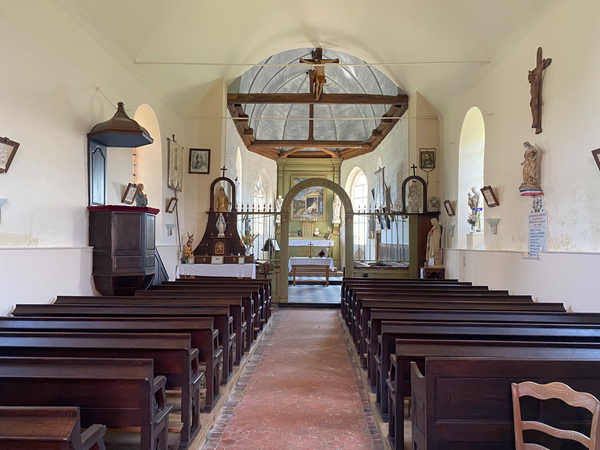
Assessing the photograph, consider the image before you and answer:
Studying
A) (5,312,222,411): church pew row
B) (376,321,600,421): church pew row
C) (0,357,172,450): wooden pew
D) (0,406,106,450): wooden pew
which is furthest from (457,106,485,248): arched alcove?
(0,406,106,450): wooden pew

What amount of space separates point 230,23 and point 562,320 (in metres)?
7.76

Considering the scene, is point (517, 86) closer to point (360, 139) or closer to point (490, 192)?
point (490, 192)

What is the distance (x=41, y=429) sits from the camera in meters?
1.60

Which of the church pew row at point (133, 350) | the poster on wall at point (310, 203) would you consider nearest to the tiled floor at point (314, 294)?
the poster on wall at point (310, 203)

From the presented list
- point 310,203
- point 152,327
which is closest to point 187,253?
point 152,327

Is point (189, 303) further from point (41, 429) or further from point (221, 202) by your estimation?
point (221, 202)

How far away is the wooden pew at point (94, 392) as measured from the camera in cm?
223

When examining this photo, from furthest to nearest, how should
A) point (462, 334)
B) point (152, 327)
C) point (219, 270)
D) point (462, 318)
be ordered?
point (219, 270) < point (462, 318) < point (152, 327) < point (462, 334)

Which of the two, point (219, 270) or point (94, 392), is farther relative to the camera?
point (219, 270)

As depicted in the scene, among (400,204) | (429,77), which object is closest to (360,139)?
(400,204)

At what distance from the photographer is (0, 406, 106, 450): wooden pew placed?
1561 millimetres

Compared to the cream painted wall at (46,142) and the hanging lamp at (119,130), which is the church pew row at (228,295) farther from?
the hanging lamp at (119,130)

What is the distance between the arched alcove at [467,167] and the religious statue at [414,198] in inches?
55.2

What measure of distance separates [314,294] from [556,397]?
10.1m
